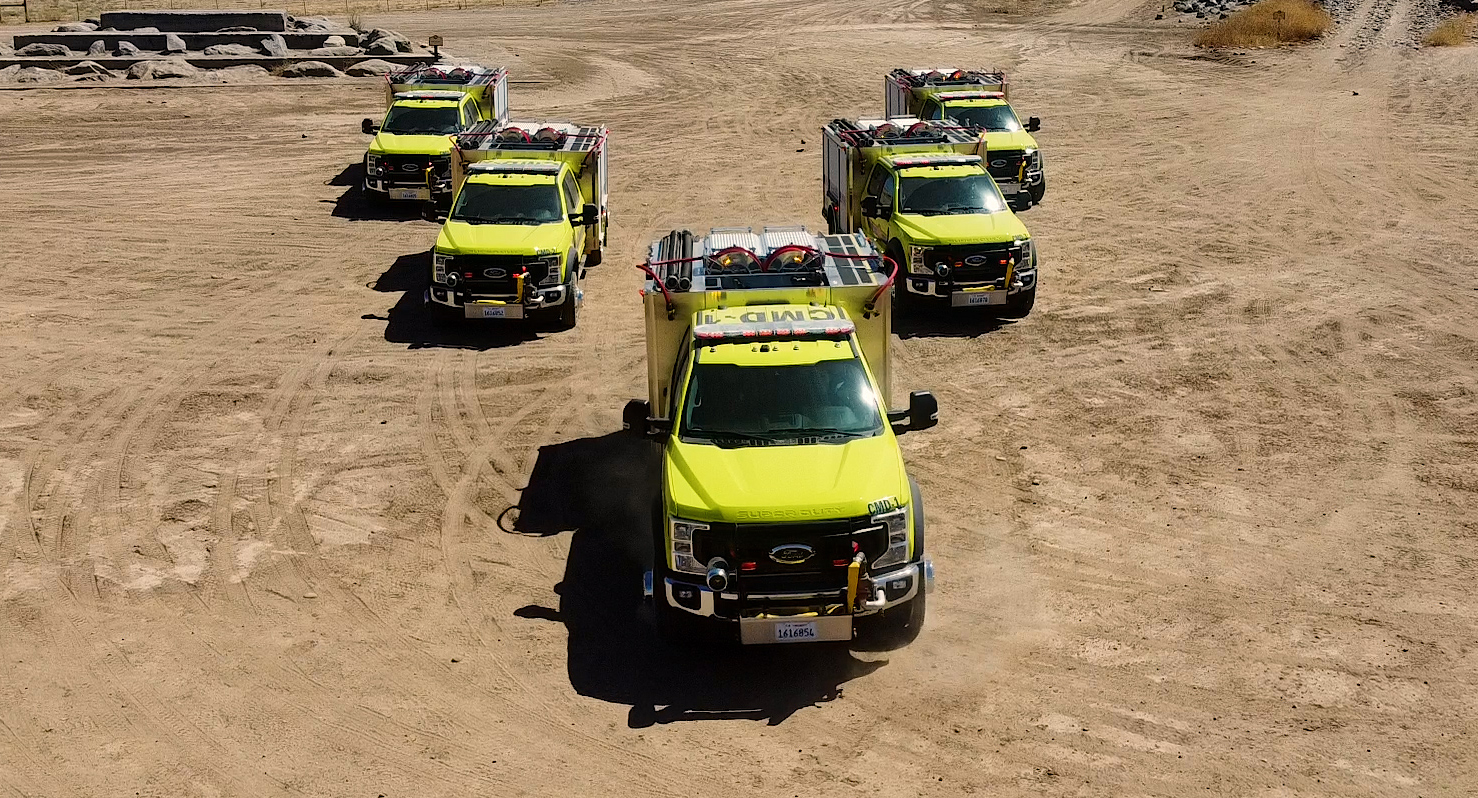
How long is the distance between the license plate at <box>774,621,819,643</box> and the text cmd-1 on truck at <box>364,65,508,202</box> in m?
17.6

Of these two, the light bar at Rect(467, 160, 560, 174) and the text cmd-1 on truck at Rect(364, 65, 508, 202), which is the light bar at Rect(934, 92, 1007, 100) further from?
the light bar at Rect(467, 160, 560, 174)

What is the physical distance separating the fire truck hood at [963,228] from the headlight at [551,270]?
4.96 m

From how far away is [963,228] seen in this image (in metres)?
19.4

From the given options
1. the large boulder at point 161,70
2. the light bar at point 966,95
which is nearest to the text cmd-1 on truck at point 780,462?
the light bar at point 966,95

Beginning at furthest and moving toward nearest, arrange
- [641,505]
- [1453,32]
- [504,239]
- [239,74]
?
[239,74]
[1453,32]
[504,239]
[641,505]

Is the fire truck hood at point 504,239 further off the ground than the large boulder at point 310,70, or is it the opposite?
the large boulder at point 310,70

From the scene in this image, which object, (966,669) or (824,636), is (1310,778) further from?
(824,636)

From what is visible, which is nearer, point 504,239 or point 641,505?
point 641,505

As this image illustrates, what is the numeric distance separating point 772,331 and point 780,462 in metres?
1.51

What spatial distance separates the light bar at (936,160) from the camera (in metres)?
20.9

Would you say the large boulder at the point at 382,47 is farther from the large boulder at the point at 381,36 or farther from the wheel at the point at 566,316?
the wheel at the point at 566,316

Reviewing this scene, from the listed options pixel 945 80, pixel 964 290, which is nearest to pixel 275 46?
pixel 945 80

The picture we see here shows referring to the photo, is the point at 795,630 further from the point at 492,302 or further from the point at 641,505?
the point at 492,302

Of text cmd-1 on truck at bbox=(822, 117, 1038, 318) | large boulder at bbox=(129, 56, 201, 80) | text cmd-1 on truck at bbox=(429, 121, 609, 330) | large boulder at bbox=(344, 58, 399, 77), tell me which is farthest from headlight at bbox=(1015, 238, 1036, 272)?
large boulder at bbox=(129, 56, 201, 80)
